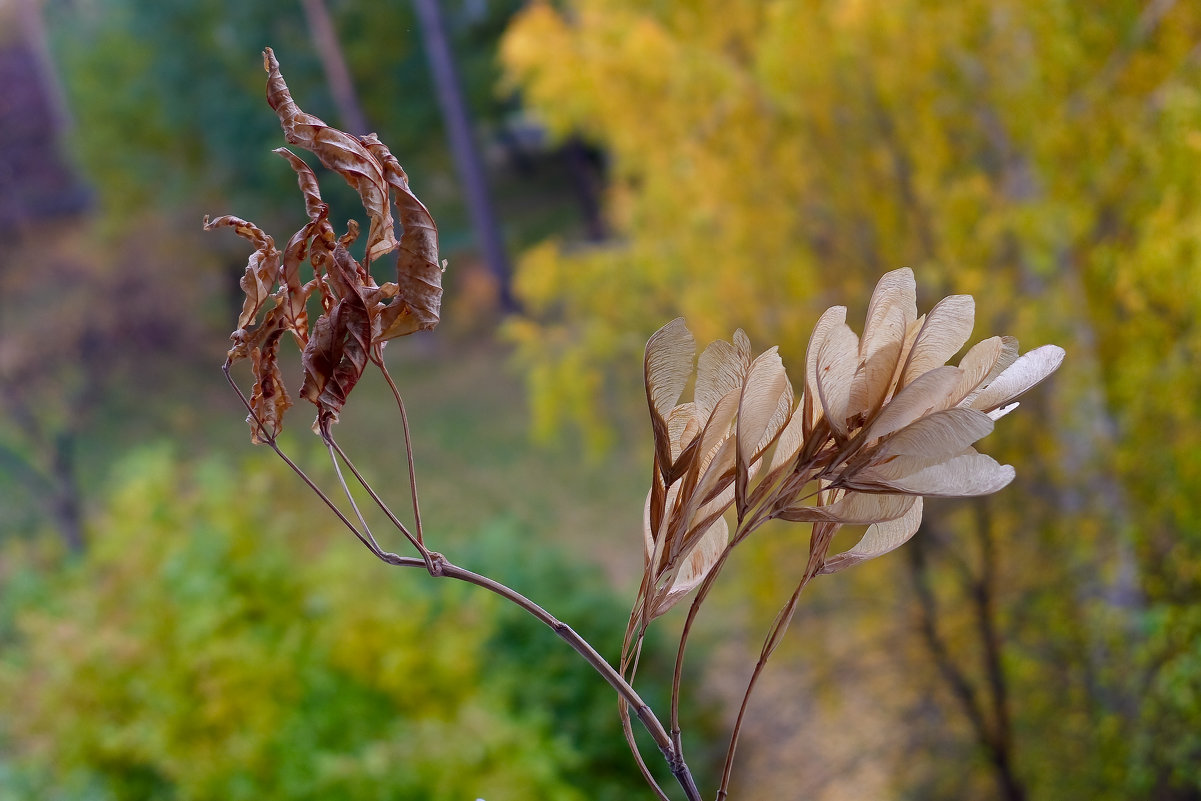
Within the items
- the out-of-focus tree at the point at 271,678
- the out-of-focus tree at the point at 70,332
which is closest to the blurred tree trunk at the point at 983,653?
the out-of-focus tree at the point at 271,678

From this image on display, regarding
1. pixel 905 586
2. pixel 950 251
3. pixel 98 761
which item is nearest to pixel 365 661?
pixel 98 761

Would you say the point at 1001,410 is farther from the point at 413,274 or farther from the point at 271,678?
the point at 271,678

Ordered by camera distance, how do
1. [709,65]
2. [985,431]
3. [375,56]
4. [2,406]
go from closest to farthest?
[985,431]
[709,65]
[2,406]
[375,56]

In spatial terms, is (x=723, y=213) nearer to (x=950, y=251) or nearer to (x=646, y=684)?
(x=950, y=251)

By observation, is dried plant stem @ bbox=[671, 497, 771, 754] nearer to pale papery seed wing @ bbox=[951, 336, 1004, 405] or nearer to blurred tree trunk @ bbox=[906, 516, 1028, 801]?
pale papery seed wing @ bbox=[951, 336, 1004, 405]

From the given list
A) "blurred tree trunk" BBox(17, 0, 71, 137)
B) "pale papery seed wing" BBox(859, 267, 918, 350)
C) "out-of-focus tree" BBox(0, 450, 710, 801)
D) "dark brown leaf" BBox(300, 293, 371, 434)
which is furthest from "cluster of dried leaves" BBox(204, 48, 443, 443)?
"blurred tree trunk" BBox(17, 0, 71, 137)

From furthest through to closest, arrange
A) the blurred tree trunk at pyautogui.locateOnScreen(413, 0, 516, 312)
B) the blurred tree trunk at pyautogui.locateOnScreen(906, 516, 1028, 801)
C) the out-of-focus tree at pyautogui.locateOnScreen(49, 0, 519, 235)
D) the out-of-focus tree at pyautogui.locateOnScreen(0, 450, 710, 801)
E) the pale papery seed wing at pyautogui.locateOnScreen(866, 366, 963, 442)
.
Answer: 1. the blurred tree trunk at pyautogui.locateOnScreen(413, 0, 516, 312)
2. the out-of-focus tree at pyautogui.locateOnScreen(49, 0, 519, 235)
3. the blurred tree trunk at pyautogui.locateOnScreen(906, 516, 1028, 801)
4. the out-of-focus tree at pyautogui.locateOnScreen(0, 450, 710, 801)
5. the pale papery seed wing at pyautogui.locateOnScreen(866, 366, 963, 442)
